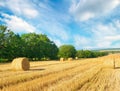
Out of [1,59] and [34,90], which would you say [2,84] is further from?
[1,59]

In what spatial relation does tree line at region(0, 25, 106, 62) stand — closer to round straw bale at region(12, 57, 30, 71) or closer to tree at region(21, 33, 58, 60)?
tree at region(21, 33, 58, 60)

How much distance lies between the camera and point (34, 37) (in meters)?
80.1

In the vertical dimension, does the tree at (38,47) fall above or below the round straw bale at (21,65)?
above

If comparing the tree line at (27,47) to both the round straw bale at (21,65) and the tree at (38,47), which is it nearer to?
the tree at (38,47)

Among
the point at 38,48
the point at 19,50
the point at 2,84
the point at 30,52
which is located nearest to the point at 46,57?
the point at 38,48

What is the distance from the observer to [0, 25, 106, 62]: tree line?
57013mm

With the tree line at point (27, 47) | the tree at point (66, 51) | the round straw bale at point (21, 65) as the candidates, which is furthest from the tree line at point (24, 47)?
the round straw bale at point (21, 65)

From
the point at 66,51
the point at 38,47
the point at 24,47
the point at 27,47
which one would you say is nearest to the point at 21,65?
the point at 24,47

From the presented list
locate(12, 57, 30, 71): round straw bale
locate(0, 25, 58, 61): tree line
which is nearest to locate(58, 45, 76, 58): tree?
locate(0, 25, 58, 61): tree line

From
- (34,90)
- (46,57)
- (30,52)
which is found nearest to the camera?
(34,90)

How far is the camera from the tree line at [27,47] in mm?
57013

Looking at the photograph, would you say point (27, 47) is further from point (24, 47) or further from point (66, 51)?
point (66, 51)

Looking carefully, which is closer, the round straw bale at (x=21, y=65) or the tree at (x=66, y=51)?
the round straw bale at (x=21, y=65)

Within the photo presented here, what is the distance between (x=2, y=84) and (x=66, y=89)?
130 inches
